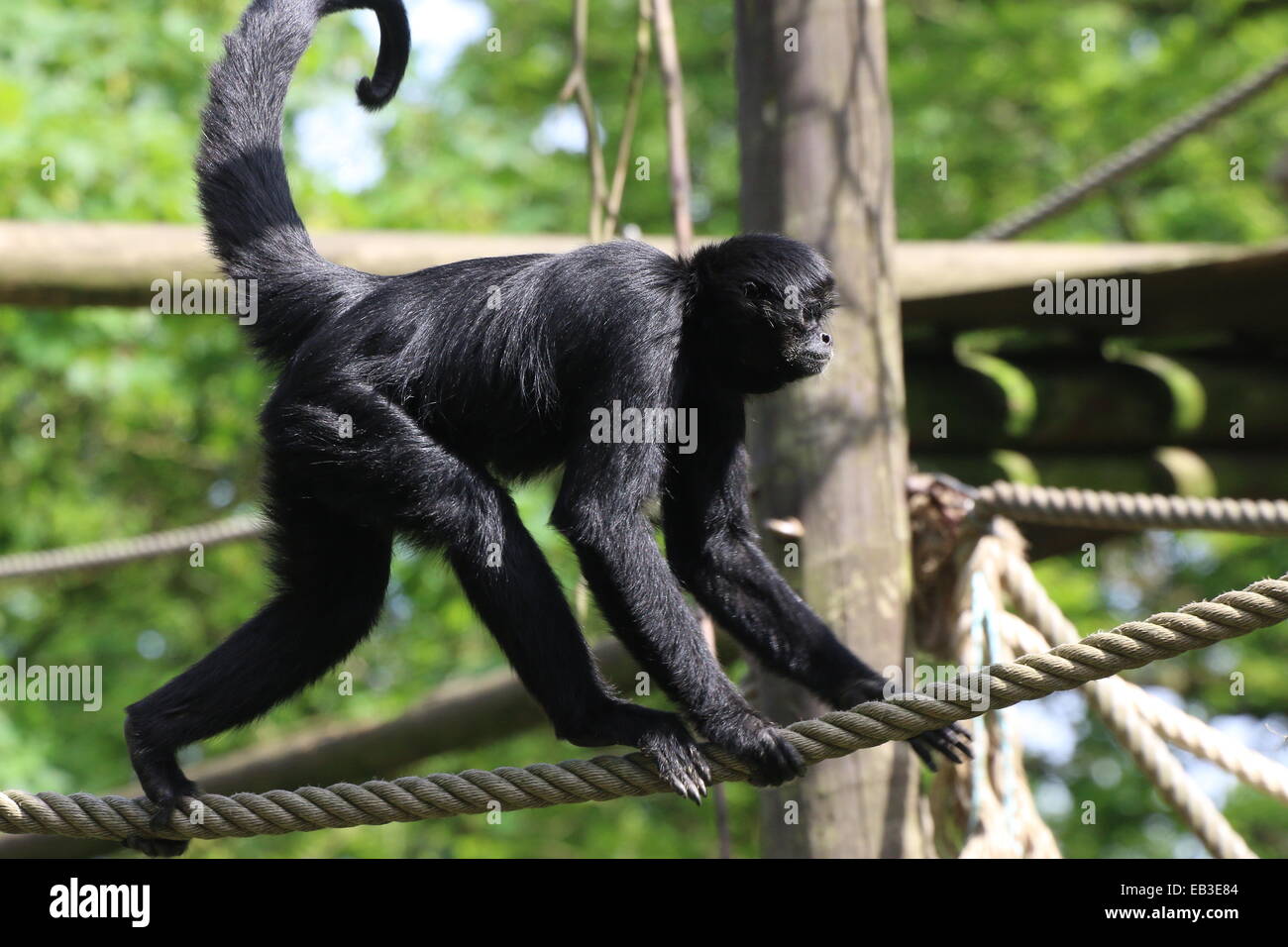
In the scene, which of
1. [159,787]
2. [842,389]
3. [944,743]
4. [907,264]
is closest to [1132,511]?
[842,389]

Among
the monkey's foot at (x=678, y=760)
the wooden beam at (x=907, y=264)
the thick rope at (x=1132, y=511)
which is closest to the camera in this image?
the monkey's foot at (x=678, y=760)

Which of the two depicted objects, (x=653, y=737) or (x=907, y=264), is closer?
(x=653, y=737)

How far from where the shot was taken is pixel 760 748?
3574 millimetres

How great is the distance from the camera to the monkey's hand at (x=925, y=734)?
3.95 metres

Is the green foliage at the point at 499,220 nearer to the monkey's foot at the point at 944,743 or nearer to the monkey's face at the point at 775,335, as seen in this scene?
the monkey's face at the point at 775,335

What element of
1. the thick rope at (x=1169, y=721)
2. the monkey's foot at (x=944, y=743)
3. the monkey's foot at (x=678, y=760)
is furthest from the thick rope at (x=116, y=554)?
the monkey's foot at (x=944, y=743)

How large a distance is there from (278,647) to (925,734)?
2028 mm

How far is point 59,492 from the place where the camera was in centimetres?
1038

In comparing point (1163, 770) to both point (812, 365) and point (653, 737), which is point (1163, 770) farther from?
point (653, 737)

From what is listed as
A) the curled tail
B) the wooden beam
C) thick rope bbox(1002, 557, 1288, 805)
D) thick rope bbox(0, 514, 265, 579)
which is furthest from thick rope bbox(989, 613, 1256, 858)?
thick rope bbox(0, 514, 265, 579)

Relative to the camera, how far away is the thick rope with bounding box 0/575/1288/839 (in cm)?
298

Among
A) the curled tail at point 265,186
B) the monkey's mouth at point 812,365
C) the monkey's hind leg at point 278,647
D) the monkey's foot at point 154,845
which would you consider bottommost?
the monkey's foot at point 154,845
